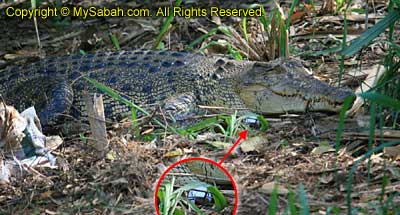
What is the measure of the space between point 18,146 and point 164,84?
176cm

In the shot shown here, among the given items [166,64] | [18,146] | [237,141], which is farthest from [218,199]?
[166,64]

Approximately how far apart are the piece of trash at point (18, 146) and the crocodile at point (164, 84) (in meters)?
1.04

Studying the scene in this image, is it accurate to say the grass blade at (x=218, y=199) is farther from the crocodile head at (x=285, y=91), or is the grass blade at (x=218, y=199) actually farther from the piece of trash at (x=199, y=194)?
the crocodile head at (x=285, y=91)

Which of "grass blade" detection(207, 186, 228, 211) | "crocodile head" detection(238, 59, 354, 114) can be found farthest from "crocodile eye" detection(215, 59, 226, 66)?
"grass blade" detection(207, 186, 228, 211)

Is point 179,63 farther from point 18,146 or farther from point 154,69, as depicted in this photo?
point 18,146

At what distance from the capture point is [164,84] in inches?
239

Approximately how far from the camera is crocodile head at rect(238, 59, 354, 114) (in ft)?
16.8

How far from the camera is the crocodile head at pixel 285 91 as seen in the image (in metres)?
5.12

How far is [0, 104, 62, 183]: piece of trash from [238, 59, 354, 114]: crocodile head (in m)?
1.67

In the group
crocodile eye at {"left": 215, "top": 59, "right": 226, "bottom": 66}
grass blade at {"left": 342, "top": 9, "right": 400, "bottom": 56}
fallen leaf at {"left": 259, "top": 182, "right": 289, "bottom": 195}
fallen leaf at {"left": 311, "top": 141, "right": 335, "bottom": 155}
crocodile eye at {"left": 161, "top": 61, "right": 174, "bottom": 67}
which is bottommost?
fallen leaf at {"left": 259, "top": 182, "right": 289, "bottom": 195}

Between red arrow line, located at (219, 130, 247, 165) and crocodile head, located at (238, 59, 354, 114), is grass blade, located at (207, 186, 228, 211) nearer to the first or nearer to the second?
red arrow line, located at (219, 130, 247, 165)

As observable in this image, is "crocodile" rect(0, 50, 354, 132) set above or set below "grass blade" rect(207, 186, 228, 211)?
above

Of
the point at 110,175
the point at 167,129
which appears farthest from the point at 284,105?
the point at 110,175

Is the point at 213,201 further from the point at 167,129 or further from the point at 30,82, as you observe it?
the point at 30,82
